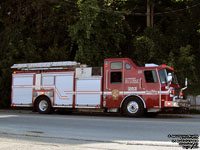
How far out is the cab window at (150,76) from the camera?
15125 millimetres

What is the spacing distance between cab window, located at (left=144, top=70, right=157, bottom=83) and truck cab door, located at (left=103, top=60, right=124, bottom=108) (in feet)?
4.18

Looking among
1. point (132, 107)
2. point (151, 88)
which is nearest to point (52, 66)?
point (132, 107)

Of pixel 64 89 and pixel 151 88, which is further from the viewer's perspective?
pixel 64 89

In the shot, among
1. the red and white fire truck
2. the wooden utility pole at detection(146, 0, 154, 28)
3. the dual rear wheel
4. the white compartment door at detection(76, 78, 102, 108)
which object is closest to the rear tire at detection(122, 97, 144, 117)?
the red and white fire truck

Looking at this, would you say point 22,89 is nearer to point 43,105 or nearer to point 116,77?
point 43,105

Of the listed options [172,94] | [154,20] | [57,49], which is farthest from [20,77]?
[154,20]

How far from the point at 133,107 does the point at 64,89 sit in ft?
14.2

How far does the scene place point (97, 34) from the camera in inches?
923

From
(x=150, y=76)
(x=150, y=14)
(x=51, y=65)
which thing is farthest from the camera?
(x=150, y=14)

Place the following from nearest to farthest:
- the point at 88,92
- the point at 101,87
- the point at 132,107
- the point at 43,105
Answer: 1. the point at 132,107
2. the point at 101,87
3. the point at 88,92
4. the point at 43,105

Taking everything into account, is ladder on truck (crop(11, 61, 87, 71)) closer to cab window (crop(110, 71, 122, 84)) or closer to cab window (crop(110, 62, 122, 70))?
cab window (crop(110, 62, 122, 70))

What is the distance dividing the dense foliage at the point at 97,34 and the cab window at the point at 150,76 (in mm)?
5657

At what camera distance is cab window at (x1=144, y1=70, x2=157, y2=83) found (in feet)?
49.6

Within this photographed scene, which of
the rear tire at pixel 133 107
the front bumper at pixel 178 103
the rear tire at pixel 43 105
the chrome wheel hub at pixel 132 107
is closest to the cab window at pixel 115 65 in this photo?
the rear tire at pixel 133 107
